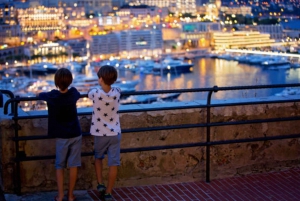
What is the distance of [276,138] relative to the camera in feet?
11.2

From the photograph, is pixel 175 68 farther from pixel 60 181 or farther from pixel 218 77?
pixel 60 181

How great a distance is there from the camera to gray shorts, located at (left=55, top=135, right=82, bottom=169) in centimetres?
278

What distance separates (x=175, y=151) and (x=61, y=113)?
2.75 feet

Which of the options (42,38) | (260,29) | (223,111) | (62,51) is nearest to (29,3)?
(42,38)

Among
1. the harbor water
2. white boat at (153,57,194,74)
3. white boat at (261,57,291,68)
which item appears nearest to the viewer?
the harbor water

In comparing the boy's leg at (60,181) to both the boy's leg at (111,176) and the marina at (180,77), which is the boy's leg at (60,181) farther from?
the marina at (180,77)

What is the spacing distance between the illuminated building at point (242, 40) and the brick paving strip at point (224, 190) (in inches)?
2261

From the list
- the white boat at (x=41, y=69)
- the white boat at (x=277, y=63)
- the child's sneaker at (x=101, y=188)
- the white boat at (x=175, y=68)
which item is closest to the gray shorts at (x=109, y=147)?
the child's sneaker at (x=101, y=188)

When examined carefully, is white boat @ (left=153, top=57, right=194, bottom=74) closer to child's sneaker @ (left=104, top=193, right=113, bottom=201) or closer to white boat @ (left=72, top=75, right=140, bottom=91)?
white boat @ (left=72, top=75, right=140, bottom=91)

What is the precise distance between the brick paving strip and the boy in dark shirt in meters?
0.28

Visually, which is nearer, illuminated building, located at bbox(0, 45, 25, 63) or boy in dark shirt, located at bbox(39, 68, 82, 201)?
boy in dark shirt, located at bbox(39, 68, 82, 201)

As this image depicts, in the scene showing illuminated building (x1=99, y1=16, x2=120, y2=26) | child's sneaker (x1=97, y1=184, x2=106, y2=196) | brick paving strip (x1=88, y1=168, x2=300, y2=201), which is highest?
child's sneaker (x1=97, y1=184, x2=106, y2=196)

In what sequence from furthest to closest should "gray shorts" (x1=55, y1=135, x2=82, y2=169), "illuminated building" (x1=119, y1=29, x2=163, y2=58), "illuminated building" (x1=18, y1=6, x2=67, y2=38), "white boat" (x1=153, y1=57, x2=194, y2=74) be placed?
"illuminated building" (x1=18, y1=6, x2=67, y2=38) < "illuminated building" (x1=119, y1=29, x2=163, y2=58) < "white boat" (x1=153, y1=57, x2=194, y2=74) < "gray shorts" (x1=55, y1=135, x2=82, y2=169)

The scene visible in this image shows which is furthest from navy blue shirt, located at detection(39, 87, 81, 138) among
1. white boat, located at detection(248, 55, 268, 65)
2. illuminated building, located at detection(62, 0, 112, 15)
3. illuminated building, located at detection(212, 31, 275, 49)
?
illuminated building, located at detection(62, 0, 112, 15)
